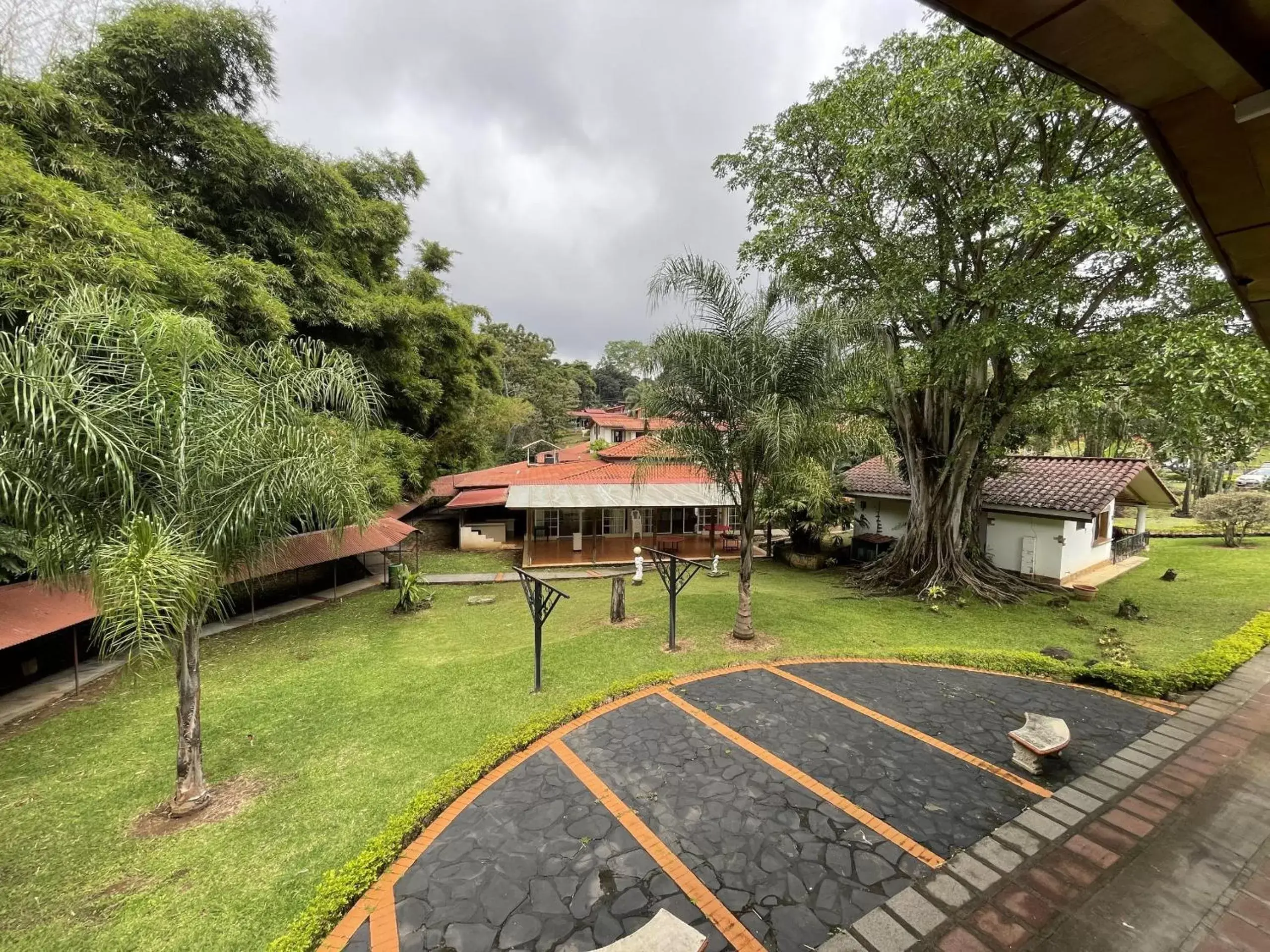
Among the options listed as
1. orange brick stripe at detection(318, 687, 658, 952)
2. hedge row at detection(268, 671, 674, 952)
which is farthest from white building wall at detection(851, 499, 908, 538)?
orange brick stripe at detection(318, 687, 658, 952)

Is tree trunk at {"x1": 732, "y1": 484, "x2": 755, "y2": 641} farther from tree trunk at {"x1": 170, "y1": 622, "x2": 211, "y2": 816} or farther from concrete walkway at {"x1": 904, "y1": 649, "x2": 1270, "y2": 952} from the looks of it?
tree trunk at {"x1": 170, "y1": 622, "x2": 211, "y2": 816}

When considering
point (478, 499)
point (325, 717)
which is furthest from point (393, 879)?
point (478, 499)

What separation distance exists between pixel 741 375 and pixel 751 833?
20.6 ft

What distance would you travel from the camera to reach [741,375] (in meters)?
8.48

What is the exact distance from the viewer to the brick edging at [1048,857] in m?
2.51

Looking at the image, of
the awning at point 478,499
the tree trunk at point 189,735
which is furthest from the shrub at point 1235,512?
the tree trunk at point 189,735

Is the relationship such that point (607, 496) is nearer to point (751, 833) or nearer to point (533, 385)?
point (751, 833)

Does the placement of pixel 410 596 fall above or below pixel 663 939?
below

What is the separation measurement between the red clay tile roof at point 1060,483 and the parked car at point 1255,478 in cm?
1909

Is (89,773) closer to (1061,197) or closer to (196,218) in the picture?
(196,218)

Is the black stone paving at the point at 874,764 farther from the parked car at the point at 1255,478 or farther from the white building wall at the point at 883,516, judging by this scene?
the parked car at the point at 1255,478

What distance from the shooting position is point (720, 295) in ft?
28.6

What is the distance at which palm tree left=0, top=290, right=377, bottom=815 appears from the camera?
13.0 ft

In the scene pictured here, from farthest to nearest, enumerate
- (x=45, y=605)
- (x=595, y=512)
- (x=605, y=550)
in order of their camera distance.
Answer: (x=595, y=512)
(x=605, y=550)
(x=45, y=605)
